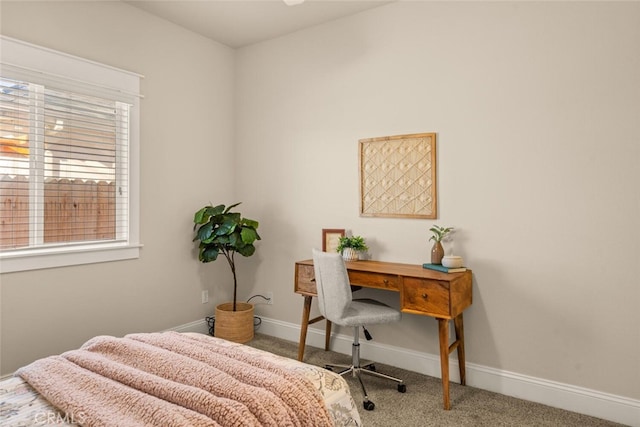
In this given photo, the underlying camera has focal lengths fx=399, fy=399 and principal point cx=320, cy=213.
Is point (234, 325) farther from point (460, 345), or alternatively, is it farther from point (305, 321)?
point (460, 345)

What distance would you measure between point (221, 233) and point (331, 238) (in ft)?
3.16

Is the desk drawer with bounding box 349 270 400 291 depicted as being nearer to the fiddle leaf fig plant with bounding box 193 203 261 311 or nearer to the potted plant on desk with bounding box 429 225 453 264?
the potted plant on desk with bounding box 429 225 453 264

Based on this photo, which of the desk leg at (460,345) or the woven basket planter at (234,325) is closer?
the desk leg at (460,345)

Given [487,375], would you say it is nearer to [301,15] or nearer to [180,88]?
[301,15]

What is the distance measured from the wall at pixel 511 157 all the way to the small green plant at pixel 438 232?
7 centimetres

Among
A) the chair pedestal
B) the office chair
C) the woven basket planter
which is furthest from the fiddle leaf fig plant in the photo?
the chair pedestal

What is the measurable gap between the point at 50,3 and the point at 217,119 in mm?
1581

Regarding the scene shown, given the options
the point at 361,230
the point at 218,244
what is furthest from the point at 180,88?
the point at 361,230

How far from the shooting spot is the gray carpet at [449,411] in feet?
7.71

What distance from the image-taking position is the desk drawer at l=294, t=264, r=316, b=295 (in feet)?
10.2

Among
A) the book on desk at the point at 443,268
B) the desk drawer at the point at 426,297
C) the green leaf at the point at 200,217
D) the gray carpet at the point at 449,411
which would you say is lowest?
the gray carpet at the point at 449,411

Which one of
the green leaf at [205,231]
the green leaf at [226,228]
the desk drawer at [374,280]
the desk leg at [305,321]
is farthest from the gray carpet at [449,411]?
the green leaf at [205,231]

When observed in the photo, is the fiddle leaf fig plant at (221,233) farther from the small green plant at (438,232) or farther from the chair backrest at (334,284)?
the small green plant at (438,232)

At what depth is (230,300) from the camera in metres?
4.18
